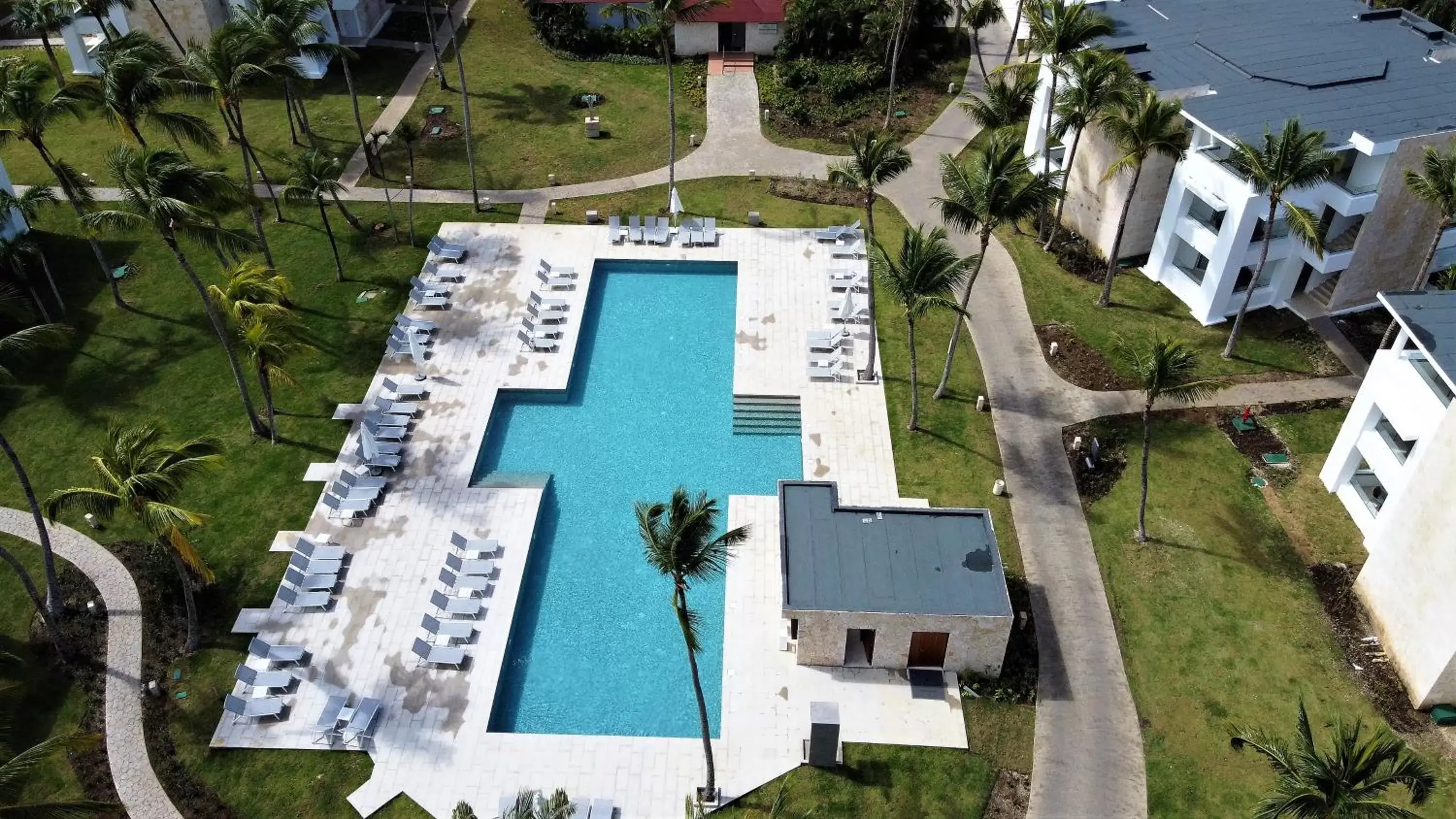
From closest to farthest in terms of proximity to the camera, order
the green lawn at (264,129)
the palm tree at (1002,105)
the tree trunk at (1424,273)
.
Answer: the tree trunk at (1424,273) → the palm tree at (1002,105) → the green lawn at (264,129)

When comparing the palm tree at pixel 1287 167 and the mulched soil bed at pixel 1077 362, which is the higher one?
the palm tree at pixel 1287 167

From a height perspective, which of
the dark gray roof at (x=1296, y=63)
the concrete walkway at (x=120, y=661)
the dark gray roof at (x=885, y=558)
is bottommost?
the concrete walkway at (x=120, y=661)

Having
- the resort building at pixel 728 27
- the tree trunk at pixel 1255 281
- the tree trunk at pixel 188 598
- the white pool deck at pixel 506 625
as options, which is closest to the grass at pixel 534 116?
the resort building at pixel 728 27

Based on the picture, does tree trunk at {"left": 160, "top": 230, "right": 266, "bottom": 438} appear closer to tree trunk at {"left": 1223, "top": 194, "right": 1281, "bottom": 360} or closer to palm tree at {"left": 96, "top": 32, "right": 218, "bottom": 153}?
palm tree at {"left": 96, "top": 32, "right": 218, "bottom": 153}

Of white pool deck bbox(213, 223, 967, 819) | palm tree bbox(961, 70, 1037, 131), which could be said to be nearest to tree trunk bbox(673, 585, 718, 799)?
white pool deck bbox(213, 223, 967, 819)

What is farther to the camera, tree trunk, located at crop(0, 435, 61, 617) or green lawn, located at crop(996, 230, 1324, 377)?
green lawn, located at crop(996, 230, 1324, 377)

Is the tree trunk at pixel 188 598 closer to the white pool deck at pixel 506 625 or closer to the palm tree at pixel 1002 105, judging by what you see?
the white pool deck at pixel 506 625
